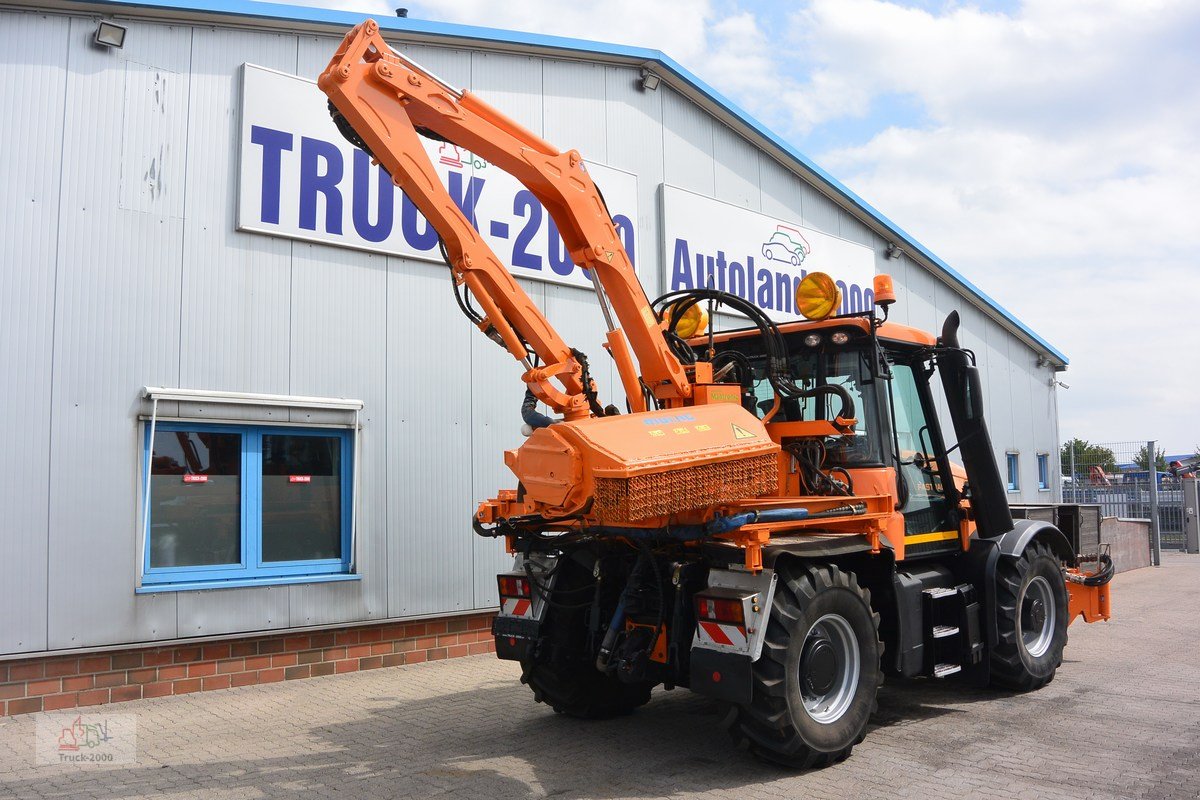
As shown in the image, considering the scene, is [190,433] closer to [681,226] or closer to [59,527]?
[59,527]

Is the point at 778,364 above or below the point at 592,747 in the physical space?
above

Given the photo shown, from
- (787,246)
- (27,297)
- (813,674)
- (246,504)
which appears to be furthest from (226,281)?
(787,246)

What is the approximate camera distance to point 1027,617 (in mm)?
7250

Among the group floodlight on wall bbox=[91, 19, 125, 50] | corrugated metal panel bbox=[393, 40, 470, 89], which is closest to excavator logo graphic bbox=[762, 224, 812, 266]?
corrugated metal panel bbox=[393, 40, 470, 89]

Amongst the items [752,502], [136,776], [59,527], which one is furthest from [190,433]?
[752,502]

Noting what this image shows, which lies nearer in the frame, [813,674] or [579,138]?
[813,674]

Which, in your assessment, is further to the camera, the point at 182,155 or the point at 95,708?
the point at 182,155

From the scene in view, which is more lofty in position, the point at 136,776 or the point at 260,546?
the point at 260,546

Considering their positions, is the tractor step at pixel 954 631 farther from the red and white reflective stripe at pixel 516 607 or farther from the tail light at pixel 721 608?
the red and white reflective stripe at pixel 516 607

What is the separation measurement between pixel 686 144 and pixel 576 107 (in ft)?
6.00

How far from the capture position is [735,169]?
40.5 feet

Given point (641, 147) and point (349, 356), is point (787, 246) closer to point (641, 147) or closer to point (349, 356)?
point (641, 147)

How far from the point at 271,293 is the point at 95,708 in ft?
11.5

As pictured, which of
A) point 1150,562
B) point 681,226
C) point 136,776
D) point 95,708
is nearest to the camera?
point 136,776
